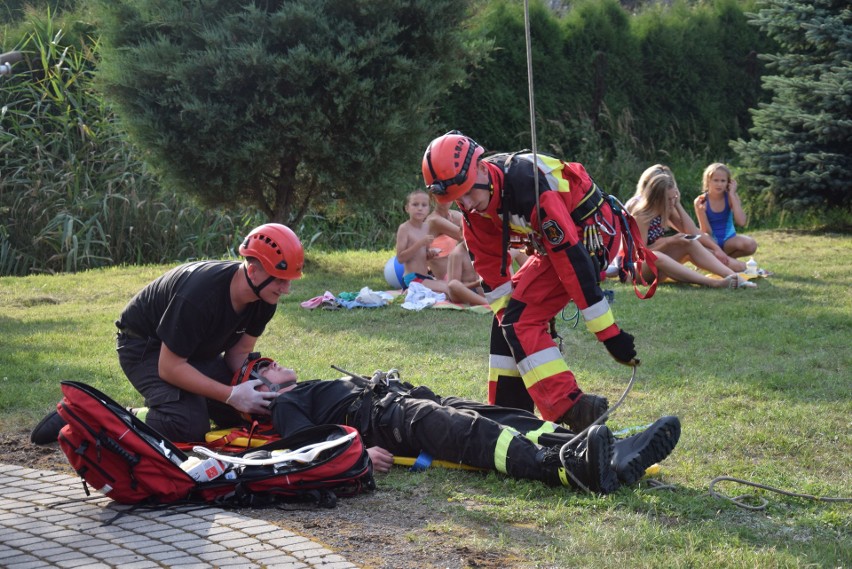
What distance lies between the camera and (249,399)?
5.31 meters

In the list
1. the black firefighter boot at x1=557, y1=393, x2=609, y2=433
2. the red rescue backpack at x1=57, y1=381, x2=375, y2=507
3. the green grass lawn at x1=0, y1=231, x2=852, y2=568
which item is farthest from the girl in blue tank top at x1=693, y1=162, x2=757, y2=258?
the red rescue backpack at x1=57, y1=381, x2=375, y2=507

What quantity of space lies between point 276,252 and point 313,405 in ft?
2.77

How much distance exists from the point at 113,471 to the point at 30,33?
1268 cm

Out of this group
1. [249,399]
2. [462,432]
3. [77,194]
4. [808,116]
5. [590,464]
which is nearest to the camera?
[590,464]

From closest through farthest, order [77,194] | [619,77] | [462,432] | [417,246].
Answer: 1. [462,432]
2. [417,246]
3. [77,194]
4. [619,77]

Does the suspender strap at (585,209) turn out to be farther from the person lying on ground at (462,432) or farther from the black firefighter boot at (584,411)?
the person lying on ground at (462,432)

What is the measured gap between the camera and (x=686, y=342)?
314 inches

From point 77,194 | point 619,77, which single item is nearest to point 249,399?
point 77,194

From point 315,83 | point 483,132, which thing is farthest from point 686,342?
point 483,132

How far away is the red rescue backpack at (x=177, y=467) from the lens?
442cm

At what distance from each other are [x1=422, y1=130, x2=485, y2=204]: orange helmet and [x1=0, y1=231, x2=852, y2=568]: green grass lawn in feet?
4.64

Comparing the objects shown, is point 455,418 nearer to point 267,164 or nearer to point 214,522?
point 214,522

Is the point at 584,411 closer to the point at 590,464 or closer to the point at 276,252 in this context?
the point at 590,464

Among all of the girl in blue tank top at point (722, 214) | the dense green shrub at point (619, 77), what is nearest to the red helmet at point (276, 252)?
the girl in blue tank top at point (722, 214)
